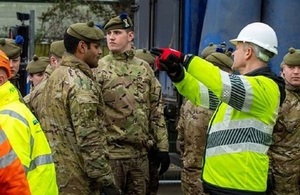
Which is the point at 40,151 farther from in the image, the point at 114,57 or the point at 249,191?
the point at 114,57

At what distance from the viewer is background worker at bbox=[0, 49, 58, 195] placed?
4.07 meters

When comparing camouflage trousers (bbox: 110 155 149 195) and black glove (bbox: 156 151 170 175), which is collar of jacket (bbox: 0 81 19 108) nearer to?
camouflage trousers (bbox: 110 155 149 195)

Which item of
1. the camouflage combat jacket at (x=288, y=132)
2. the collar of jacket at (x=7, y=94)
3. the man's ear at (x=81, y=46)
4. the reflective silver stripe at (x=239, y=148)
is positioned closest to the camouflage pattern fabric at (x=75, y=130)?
the man's ear at (x=81, y=46)

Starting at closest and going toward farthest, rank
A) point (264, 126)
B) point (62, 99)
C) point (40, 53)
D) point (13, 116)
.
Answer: point (13, 116)
point (264, 126)
point (62, 99)
point (40, 53)

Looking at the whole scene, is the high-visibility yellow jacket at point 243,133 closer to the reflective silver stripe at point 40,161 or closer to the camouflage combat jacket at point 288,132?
the reflective silver stripe at point 40,161

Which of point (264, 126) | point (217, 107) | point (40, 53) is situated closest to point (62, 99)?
point (217, 107)

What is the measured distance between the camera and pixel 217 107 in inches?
210

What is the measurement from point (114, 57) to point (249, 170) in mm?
2480

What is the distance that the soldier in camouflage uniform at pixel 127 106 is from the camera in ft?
23.0

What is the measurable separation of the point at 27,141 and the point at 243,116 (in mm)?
1454

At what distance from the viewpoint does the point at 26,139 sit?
411cm

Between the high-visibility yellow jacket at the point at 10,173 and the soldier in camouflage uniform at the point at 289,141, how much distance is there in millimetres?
3235

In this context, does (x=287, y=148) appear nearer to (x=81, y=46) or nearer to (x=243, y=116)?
(x=243, y=116)

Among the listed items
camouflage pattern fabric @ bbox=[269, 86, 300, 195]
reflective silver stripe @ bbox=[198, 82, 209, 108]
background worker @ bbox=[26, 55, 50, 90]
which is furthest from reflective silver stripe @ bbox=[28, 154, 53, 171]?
background worker @ bbox=[26, 55, 50, 90]
